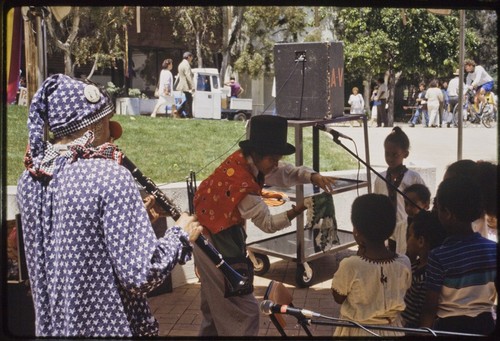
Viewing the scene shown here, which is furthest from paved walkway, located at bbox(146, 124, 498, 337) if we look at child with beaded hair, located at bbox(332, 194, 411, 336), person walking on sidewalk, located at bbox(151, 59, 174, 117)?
person walking on sidewalk, located at bbox(151, 59, 174, 117)

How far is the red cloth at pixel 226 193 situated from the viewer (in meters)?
3.04

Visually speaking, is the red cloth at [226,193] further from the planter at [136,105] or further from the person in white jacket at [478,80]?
A: the person in white jacket at [478,80]

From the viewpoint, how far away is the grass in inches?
161

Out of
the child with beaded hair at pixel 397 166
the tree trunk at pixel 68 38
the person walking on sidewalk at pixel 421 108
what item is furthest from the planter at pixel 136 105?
the person walking on sidewalk at pixel 421 108

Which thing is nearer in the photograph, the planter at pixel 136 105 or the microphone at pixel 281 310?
the microphone at pixel 281 310

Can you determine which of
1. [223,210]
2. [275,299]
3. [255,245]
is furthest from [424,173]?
[275,299]

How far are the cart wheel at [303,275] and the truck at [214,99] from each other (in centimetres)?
160

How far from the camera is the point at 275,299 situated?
2031 mm

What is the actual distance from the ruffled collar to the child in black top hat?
99cm

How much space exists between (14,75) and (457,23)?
2375 mm

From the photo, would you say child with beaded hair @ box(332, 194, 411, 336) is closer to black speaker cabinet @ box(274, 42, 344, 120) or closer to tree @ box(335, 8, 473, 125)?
tree @ box(335, 8, 473, 125)

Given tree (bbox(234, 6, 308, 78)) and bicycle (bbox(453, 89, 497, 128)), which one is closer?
bicycle (bbox(453, 89, 497, 128))

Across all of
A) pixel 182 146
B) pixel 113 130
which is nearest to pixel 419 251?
pixel 113 130

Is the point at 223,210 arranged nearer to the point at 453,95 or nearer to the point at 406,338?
the point at 406,338
